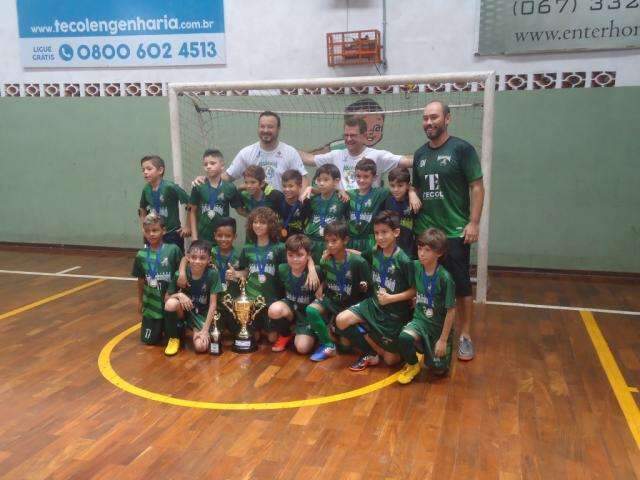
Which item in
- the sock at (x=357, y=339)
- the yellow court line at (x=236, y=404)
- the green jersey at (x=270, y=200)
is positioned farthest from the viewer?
→ the green jersey at (x=270, y=200)

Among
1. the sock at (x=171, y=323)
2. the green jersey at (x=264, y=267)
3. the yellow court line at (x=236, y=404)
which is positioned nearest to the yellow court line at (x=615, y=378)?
the yellow court line at (x=236, y=404)

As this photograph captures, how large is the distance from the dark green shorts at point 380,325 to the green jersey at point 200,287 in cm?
104

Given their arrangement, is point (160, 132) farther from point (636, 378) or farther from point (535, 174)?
point (636, 378)

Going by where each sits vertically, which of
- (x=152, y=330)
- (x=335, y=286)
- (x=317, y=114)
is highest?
(x=317, y=114)

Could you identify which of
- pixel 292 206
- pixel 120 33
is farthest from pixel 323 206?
pixel 120 33

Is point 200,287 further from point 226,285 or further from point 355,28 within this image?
point 355,28

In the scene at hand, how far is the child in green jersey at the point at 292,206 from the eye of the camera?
431 cm

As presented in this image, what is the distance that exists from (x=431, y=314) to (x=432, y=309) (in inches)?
1.3

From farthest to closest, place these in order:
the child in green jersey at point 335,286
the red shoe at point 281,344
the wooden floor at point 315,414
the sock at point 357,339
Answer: the red shoe at point 281,344, the child in green jersey at point 335,286, the sock at point 357,339, the wooden floor at point 315,414

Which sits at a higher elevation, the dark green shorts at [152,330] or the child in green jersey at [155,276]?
the child in green jersey at [155,276]

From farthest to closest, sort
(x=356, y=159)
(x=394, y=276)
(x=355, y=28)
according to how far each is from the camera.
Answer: (x=355, y=28), (x=356, y=159), (x=394, y=276)

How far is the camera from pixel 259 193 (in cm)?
444

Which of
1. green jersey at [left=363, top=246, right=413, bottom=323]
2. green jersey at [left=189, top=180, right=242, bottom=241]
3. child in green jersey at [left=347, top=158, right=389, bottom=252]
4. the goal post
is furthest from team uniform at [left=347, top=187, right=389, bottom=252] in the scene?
the goal post

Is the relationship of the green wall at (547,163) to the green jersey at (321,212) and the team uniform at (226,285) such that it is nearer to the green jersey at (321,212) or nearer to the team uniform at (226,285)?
the green jersey at (321,212)
